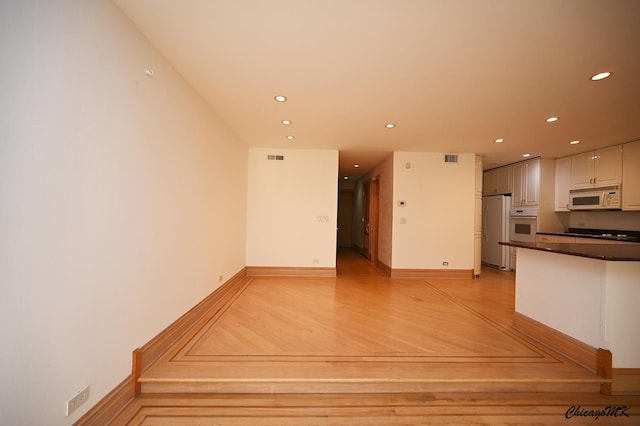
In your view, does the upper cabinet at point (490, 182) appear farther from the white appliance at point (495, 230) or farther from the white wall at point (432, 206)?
the white wall at point (432, 206)

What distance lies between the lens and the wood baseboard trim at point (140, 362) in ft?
4.77

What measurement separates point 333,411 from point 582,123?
490 centimetres

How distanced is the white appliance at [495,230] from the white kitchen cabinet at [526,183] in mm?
241

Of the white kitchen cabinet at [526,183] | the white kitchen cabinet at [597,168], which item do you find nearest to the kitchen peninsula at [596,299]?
the white kitchen cabinet at [597,168]

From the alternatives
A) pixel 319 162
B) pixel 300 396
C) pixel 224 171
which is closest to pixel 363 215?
pixel 319 162

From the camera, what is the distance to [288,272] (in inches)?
192

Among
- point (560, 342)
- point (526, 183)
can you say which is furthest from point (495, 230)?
point (560, 342)

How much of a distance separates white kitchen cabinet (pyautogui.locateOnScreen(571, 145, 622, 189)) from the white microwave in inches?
4.4

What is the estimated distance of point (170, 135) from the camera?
219 centimetres

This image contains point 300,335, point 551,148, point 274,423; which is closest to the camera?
point 274,423

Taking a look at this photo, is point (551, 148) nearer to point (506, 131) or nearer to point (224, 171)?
point (506, 131)

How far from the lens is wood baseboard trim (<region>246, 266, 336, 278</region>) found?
15.8 ft

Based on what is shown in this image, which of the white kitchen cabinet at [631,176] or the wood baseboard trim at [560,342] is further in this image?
the white kitchen cabinet at [631,176]

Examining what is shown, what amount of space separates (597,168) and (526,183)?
1107mm
